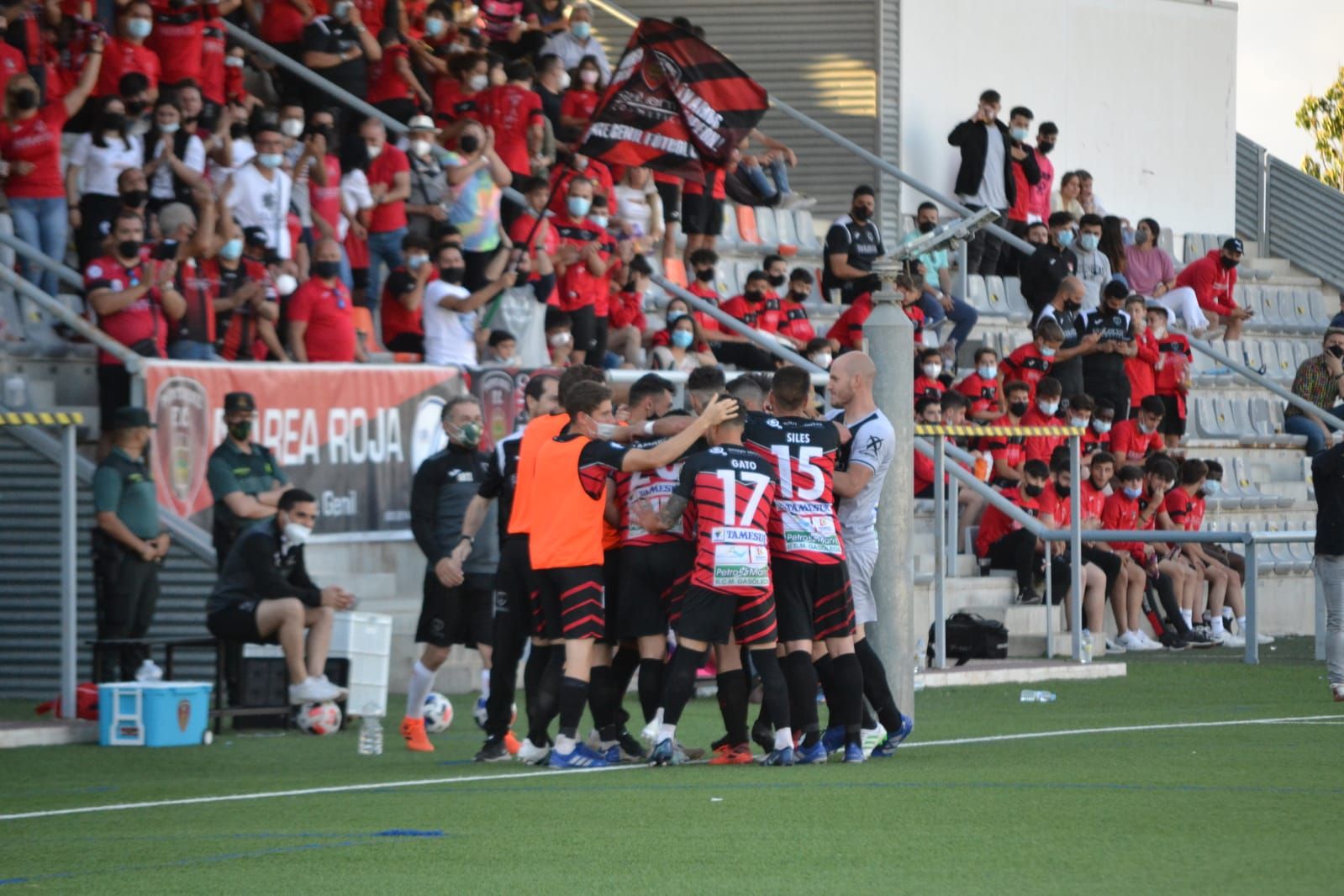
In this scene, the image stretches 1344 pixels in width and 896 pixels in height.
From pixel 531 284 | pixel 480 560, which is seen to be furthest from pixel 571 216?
pixel 480 560

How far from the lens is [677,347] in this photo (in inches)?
755

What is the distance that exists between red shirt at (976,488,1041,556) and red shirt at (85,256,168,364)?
713cm

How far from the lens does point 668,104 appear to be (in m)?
18.8

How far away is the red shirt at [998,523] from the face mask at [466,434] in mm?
7062

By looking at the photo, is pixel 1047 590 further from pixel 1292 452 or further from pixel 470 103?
pixel 1292 452

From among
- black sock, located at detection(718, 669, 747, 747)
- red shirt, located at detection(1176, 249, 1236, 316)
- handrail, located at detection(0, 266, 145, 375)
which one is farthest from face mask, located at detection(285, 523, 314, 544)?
red shirt, located at detection(1176, 249, 1236, 316)

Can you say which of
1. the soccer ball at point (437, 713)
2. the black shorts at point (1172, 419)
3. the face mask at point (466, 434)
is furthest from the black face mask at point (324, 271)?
the black shorts at point (1172, 419)

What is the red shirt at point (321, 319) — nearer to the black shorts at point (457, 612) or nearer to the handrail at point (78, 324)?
the handrail at point (78, 324)

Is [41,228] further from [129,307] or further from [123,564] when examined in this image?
[123,564]

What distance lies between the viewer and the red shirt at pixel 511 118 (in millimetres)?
20188

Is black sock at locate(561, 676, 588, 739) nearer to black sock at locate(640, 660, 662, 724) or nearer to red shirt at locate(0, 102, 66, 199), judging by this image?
black sock at locate(640, 660, 662, 724)

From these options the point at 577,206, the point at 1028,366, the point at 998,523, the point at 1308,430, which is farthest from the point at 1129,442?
the point at 577,206

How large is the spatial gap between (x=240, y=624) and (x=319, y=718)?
734 millimetres

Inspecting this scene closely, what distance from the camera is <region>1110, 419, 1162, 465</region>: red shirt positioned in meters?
21.8
